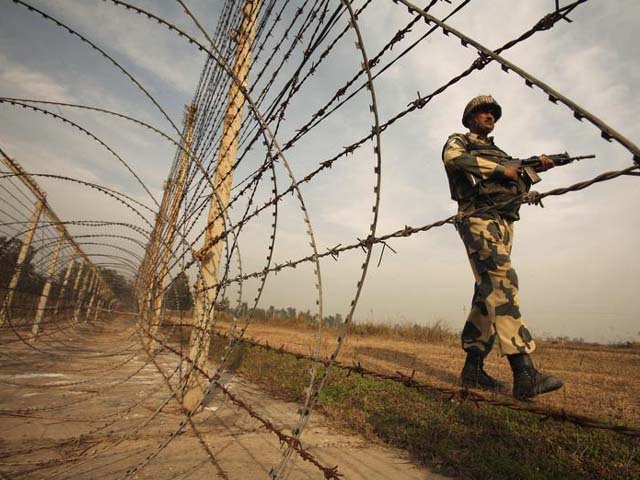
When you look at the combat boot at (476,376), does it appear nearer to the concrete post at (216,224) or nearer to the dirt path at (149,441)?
the dirt path at (149,441)

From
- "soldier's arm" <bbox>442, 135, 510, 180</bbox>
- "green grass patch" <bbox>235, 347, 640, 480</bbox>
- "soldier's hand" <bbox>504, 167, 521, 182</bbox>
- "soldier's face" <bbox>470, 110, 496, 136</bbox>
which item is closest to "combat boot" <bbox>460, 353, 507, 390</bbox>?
"green grass patch" <bbox>235, 347, 640, 480</bbox>

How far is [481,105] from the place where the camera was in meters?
2.67

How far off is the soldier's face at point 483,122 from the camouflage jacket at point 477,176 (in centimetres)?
9

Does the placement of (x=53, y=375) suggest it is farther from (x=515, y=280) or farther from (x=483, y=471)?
(x=515, y=280)

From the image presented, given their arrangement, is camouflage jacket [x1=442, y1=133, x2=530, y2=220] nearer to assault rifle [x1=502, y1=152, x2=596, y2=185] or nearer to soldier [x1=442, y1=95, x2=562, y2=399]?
soldier [x1=442, y1=95, x2=562, y2=399]

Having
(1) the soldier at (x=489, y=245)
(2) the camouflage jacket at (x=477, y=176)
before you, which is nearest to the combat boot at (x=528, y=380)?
(1) the soldier at (x=489, y=245)

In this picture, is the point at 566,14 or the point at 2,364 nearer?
the point at 566,14

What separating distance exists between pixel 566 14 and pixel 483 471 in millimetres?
1852

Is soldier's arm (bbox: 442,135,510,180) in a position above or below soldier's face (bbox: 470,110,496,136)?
below

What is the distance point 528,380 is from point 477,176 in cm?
115

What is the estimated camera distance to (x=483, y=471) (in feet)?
5.71

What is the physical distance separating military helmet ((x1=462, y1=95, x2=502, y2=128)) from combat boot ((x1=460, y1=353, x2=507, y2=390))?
171cm

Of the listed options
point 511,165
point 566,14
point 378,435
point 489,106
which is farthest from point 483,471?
point 489,106

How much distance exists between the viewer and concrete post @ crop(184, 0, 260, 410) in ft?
9.09
